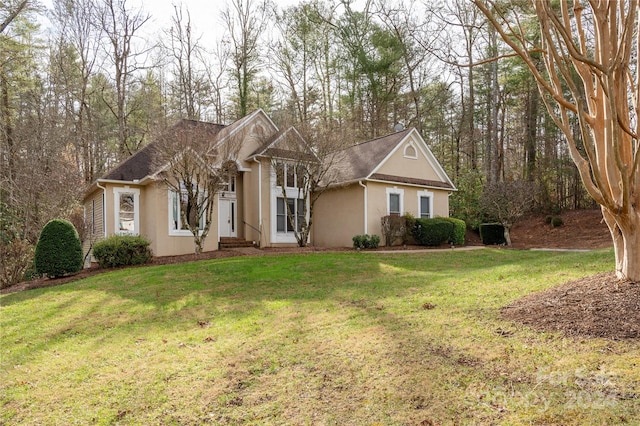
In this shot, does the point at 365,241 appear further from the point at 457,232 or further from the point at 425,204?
the point at 457,232

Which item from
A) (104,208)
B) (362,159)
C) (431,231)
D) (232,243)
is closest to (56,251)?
(104,208)

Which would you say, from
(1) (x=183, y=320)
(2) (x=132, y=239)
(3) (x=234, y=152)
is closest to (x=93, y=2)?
(3) (x=234, y=152)

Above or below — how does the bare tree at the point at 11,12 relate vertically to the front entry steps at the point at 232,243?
above

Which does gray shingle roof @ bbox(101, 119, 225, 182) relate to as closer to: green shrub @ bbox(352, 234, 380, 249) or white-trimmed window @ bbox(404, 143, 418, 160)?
green shrub @ bbox(352, 234, 380, 249)

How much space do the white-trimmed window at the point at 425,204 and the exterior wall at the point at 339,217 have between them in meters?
3.32

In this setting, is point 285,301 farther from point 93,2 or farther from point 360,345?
point 93,2

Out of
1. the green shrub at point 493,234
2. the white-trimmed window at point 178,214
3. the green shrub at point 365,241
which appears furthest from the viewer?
the green shrub at point 493,234

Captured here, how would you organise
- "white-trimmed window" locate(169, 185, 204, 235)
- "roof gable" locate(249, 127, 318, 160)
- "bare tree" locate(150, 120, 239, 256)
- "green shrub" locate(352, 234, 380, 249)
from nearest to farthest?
"bare tree" locate(150, 120, 239, 256) < "white-trimmed window" locate(169, 185, 204, 235) < "roof gable" locate(249, 127, 318, 160) < "green shrub" locate(352, 234, 380, 249)

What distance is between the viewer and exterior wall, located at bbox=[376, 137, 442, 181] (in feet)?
58.7

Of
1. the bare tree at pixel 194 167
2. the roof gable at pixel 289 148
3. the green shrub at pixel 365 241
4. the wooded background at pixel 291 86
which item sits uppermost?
the wooded background at pixel 291 86

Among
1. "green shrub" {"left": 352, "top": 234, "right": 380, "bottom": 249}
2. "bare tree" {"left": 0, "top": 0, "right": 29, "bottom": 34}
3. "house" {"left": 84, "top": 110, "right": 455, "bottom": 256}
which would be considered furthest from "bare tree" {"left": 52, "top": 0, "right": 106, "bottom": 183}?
"green shrub" {"left": 352, "top": 234, "right": 380, "bottom": 249}

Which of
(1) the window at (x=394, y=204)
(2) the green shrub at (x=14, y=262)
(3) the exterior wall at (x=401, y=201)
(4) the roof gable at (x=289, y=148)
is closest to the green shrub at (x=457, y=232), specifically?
(3) the exterior wall at (x=401, y=201)

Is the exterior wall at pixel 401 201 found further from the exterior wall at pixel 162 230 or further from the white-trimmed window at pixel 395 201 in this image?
the exterior wall at pixel 162 230

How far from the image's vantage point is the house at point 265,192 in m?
15.0
